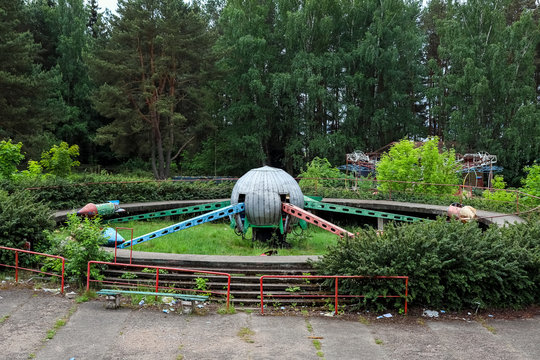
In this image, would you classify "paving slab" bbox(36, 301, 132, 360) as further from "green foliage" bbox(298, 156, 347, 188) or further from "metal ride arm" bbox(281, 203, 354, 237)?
"green foliage" bbox(298, 156, 347, 188)

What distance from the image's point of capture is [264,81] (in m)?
49.2

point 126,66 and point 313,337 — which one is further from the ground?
point 126,66

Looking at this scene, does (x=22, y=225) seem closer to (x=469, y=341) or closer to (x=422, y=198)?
(x=469, y=341)

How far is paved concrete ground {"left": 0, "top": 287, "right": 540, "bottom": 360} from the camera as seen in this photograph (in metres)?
9.15

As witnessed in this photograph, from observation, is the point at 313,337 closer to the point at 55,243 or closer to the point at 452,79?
the point at 55,243

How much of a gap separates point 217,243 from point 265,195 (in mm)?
2776

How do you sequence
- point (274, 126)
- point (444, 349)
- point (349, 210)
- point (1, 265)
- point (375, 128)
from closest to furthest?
1. point (444, 349)
2. point (1, 265)
3. point (349, 210)
4. point (375, 128)
5. point (274, 126)

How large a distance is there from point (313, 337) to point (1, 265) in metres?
9.28

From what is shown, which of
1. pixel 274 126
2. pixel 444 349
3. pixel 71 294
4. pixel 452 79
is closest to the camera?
pixel 444 349

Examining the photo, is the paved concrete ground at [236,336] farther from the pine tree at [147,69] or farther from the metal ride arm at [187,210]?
the pine tree at [147,69]

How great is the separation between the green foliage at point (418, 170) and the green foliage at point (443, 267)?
15760 millimetres

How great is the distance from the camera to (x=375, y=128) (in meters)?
48.2

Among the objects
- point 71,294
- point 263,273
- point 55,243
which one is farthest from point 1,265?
point 263,273

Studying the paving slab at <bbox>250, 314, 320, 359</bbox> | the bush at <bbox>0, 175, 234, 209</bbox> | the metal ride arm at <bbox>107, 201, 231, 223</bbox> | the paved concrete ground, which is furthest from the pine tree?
the paving slab at <bbox>250, 314, 320, 359</bbox>
